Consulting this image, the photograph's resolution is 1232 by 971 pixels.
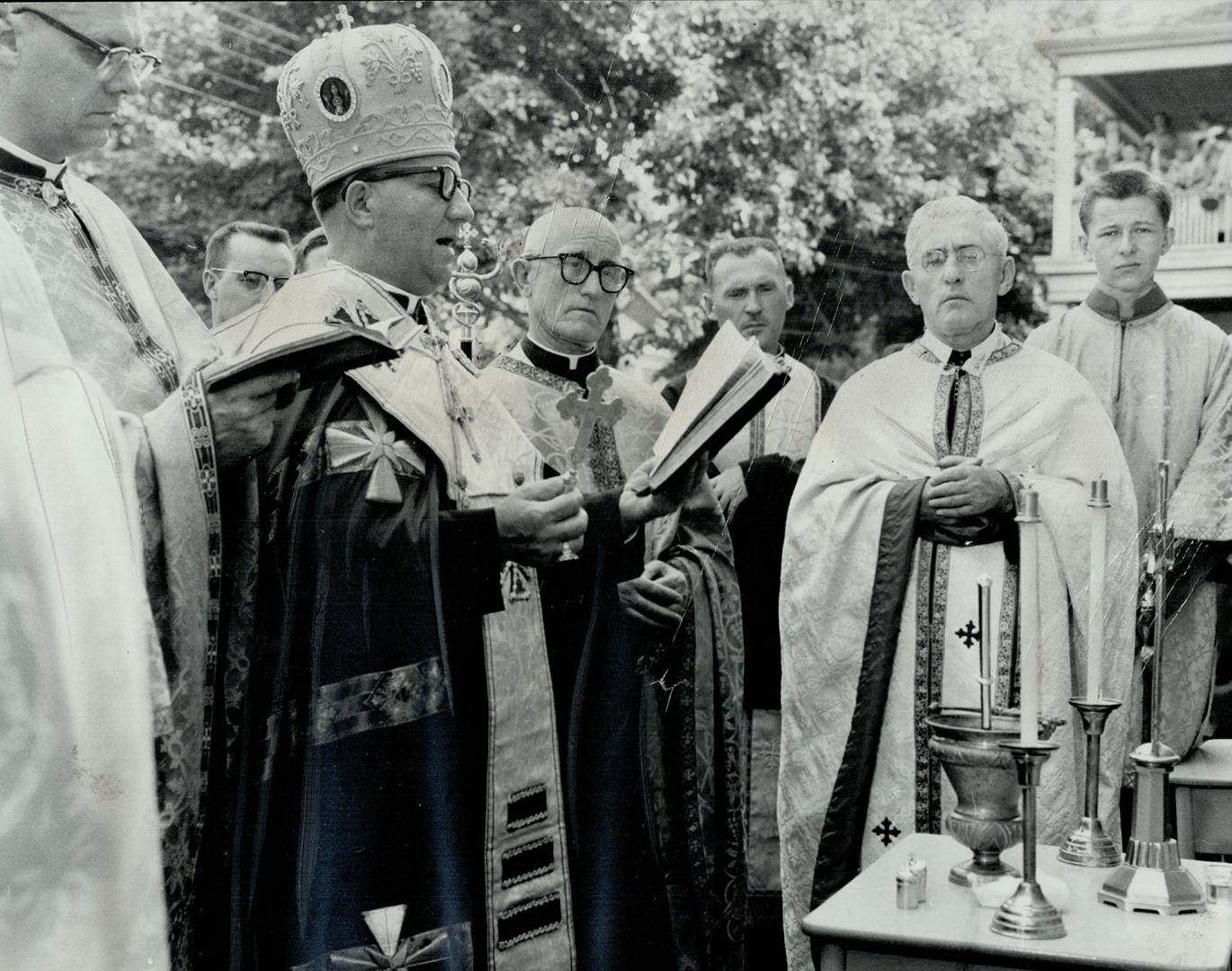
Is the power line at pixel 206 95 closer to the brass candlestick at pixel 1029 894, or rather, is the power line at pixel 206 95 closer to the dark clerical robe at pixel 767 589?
the dark clerical robe at pixel 767 589

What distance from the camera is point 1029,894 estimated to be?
2.39 metres

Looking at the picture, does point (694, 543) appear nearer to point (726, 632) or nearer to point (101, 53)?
point (726, 632)

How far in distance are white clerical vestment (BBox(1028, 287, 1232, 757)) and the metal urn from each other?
0.91 meters

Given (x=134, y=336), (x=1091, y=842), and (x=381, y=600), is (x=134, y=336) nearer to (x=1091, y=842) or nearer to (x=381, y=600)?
(x=381, y=600)

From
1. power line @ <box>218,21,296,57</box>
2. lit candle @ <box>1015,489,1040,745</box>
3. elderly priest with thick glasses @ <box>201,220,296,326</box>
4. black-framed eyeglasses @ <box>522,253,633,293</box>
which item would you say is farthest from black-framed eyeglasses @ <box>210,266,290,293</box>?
lit candle @ <box>1015,489,1040,745</box>

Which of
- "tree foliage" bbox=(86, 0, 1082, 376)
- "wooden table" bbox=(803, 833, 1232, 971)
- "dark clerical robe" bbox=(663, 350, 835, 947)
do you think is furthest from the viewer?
"dark clerical robe" bbox=(663, 350, 835, 947)

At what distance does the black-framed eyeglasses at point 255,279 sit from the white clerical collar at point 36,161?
0.27m

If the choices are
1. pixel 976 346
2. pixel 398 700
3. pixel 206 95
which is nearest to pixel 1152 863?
pixel 976 346

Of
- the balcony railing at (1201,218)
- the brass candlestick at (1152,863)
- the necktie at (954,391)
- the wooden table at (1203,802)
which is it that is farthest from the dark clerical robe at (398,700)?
the balcony railing at (1201,218)

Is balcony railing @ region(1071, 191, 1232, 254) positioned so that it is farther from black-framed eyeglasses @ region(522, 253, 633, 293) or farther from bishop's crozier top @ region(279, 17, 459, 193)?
bishop's crozier top @ region(279, 17, 459, 193)

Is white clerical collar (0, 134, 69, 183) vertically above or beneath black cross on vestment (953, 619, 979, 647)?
above

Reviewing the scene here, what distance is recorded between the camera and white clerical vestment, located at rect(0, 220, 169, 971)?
193 centimetres

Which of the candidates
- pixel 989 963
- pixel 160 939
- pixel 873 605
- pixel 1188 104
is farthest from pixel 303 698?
pixel 1188 104

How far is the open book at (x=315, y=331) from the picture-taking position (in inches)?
83.0
